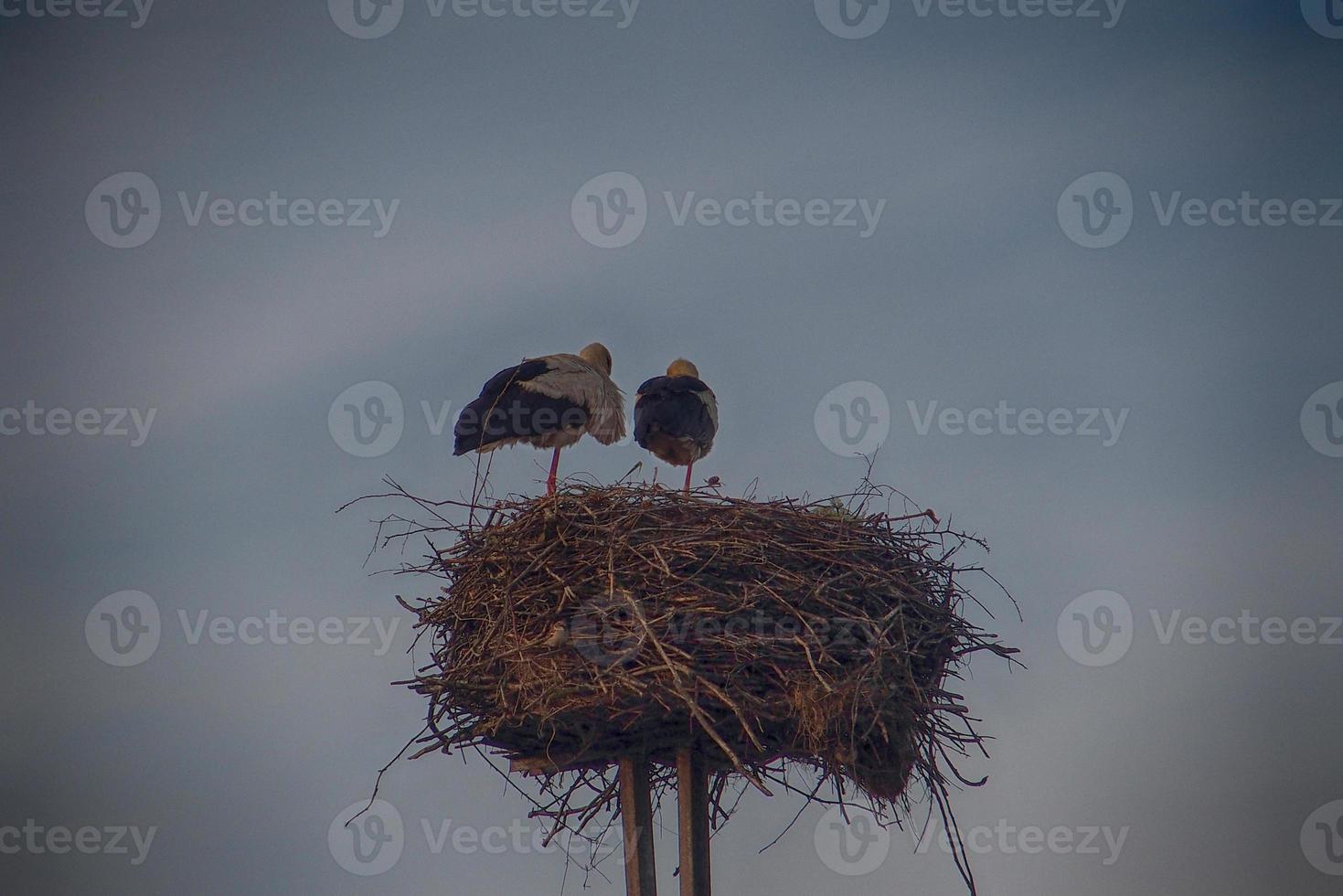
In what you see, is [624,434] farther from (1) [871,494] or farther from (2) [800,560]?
(2) [800,560]

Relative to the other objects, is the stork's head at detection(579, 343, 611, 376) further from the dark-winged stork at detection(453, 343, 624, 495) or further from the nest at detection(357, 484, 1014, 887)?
the nest at detection(357, 484, 1014, 887)

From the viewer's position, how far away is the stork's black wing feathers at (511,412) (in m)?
7.07

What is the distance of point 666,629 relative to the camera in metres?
5.38

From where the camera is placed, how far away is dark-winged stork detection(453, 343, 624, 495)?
23.3 feet

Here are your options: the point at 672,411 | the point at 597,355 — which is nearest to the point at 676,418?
the point at 672,411

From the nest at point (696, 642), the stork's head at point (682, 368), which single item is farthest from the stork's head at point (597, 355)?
the nest at point (696, 642)

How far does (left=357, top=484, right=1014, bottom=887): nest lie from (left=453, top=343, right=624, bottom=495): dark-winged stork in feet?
3.36

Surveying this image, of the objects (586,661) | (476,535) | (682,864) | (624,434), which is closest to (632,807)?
(682,864)

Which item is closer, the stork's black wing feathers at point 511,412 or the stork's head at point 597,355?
the stork's black wing feathers at point 511,412

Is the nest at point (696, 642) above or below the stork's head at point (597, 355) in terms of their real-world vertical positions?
below

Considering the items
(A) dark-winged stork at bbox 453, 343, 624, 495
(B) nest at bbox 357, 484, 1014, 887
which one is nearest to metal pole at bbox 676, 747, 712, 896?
(B) nest at bbox 357, 484, 1014, 887

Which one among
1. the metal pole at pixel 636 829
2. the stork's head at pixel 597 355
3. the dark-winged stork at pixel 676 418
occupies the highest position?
the stork's head at pixel 597 355

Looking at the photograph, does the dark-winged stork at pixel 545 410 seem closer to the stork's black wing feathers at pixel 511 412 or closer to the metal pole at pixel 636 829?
the stork's black wing feathers at pixel 511 412

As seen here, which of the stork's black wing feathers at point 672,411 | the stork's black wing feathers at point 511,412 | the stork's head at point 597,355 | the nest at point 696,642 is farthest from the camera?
the stork's head at point 597,355
